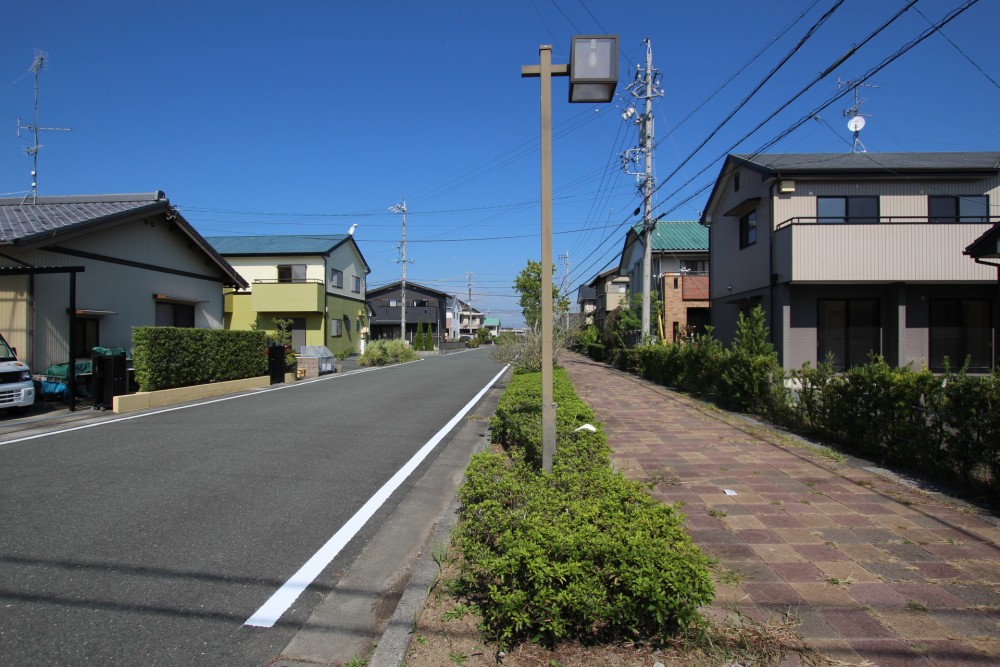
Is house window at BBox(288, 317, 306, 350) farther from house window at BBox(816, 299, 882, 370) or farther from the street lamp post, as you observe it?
the street lamp post

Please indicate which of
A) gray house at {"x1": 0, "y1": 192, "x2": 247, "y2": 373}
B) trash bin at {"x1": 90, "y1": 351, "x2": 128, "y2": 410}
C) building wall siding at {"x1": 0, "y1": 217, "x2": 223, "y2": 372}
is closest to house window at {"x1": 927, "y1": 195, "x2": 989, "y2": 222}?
trash bin at {"x1": 90, "y1": 351, "x2": 128, "y2": 410}

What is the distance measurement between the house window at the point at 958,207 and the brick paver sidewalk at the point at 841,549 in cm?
1348

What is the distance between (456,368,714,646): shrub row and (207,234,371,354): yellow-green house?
28.0 metres

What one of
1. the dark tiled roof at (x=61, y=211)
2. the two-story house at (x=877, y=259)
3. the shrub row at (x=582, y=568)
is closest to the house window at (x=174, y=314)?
the dark tiled roof at (x=61, y=211)

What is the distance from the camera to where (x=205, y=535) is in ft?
13.7

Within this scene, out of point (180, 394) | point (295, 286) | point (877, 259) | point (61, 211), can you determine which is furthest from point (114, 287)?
Answer: point (877, 259)

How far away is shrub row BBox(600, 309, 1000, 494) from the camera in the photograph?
197 inches

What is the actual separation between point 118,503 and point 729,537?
5002 millimetres

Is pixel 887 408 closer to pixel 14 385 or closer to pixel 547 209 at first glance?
pixel 547 209

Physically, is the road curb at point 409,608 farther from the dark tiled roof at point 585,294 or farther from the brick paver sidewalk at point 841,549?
the dark tiled roof at point 585,294

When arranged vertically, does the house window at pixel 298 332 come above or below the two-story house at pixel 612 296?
below

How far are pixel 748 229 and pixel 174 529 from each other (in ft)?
60.7

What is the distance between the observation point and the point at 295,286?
29719 mm

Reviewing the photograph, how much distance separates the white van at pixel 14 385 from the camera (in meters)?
9.48
